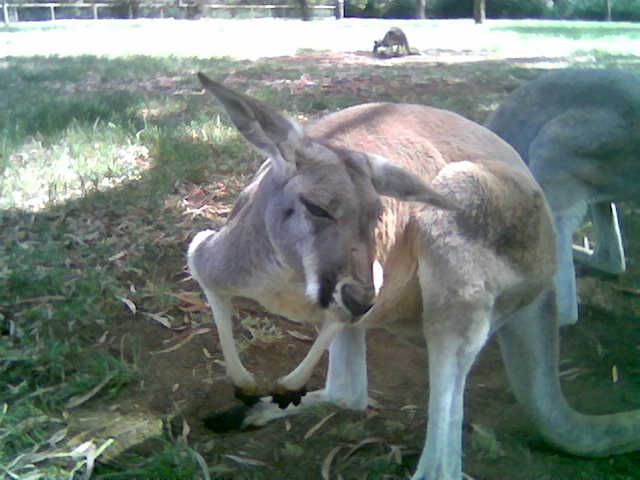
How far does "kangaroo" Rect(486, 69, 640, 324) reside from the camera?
12.9ft

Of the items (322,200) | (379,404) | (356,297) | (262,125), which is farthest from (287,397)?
(262,125)

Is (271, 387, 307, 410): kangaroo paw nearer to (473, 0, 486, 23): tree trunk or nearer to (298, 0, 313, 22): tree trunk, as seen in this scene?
(473, 0, 486, 23): tree trunk

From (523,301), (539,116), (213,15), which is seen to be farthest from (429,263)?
(213,15)

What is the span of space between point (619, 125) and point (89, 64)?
7.28 m

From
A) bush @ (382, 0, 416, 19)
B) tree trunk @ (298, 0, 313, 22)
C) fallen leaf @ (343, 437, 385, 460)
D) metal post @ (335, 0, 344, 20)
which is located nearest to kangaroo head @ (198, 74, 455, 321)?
fallen leaf @ (343, 437, 385, 460)

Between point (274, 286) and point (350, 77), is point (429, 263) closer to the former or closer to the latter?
point (274, 286)

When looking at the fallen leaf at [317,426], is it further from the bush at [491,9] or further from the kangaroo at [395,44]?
the bush at [491,9]

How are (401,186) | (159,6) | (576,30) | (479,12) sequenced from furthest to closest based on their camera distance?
1. (159,6)
2. (479,12)
3. (576,30)
4. (401,186)

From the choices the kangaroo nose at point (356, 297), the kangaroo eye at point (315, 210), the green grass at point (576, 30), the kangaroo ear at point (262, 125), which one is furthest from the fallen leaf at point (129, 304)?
the green grass at point (576, 30)

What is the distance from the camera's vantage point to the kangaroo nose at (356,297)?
2.19 metres

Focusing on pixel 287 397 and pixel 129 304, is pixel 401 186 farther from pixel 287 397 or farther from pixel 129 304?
pixel 129 304

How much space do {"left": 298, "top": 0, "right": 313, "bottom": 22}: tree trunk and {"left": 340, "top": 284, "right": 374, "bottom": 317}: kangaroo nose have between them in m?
14.6

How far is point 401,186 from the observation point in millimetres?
2428

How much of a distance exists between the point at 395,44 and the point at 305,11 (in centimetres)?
516
